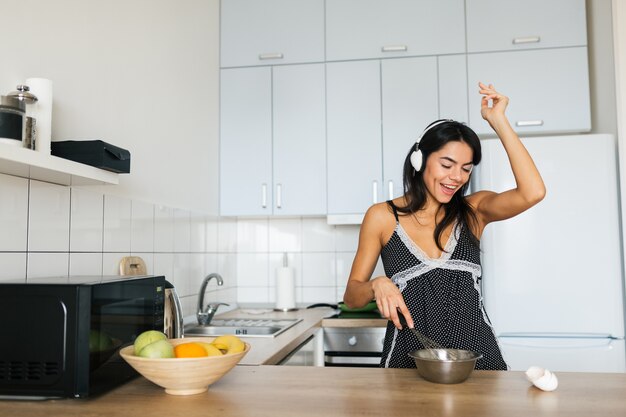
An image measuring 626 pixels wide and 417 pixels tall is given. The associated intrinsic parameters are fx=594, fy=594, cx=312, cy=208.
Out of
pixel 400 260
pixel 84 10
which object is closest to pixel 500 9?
pixel 400 260

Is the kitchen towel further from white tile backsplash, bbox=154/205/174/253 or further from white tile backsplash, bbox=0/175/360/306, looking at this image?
white tile backsplash, bbox=154/205/174/253

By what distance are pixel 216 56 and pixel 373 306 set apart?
156 centimetres

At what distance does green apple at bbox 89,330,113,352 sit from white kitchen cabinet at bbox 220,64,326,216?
6.34 ft

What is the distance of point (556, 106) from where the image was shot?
292 centimetres

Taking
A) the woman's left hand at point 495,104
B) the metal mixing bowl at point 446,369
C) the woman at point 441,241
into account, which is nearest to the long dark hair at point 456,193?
the woman at point 441,241

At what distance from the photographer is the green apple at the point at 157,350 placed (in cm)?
116

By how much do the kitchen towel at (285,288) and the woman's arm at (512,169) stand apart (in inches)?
62.6

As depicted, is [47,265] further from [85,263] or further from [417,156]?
[417,156]

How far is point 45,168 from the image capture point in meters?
1.33

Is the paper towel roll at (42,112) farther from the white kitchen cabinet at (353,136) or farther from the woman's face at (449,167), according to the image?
the white kitchen cabinet at (353,136)

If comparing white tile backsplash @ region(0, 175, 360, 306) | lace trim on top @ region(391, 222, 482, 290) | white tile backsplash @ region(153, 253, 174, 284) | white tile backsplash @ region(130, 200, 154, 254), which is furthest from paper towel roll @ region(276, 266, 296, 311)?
lace trim on top @ region(391, 222, 482, 290)

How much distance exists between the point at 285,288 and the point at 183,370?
2113 mm

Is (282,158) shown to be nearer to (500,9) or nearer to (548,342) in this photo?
(500,9)

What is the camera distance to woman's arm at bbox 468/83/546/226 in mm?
1556
